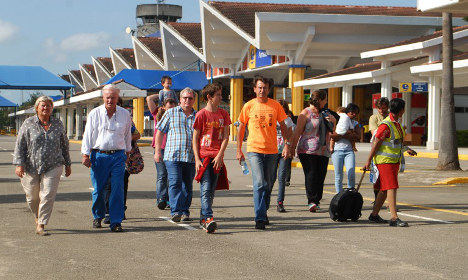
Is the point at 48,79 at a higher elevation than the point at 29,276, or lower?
higher

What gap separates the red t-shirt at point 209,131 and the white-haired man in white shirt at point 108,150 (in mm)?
939

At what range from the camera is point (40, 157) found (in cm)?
952

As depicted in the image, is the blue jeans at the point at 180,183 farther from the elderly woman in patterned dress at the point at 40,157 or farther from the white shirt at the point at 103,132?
the elderly woman in patterned dress at the point at 40,157

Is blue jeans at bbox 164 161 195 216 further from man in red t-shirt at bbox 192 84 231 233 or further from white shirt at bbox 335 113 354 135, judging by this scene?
white shirt at bbox 335 113 354 135

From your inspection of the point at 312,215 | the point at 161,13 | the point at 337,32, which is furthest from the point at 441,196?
the point at 161,13

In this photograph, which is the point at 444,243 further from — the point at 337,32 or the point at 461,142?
the point at 337,32

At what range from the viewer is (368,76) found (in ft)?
120

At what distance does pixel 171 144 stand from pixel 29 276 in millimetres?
3781

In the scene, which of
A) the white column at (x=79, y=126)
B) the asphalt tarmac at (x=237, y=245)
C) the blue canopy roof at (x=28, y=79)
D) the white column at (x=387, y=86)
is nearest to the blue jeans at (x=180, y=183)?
the asphalt tarmac at (x=237, y=245)

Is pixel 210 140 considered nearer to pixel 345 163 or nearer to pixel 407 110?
pixel 345 163

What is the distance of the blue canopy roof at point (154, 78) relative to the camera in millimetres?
52312

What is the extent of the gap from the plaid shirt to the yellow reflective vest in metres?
2.41

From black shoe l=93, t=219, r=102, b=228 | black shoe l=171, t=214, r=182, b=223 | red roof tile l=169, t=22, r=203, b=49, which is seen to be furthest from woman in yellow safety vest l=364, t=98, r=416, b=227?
→ red roof tile l=169, t=22, r=203, b=49

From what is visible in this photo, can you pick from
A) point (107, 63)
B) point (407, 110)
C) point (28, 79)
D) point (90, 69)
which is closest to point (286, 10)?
point (407, 110)
